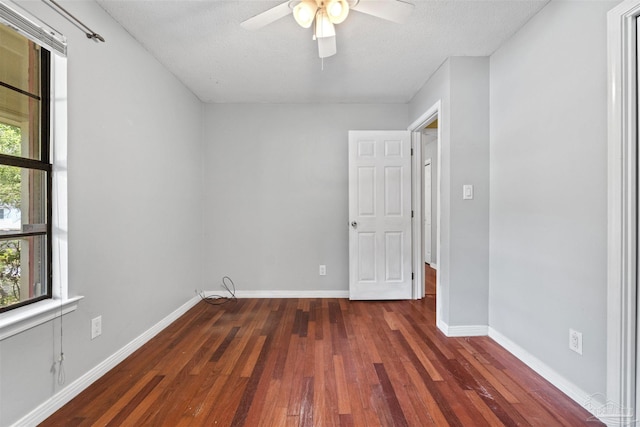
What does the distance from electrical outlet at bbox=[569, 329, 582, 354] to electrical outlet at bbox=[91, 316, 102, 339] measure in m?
2.87

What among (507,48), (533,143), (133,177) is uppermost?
(507,48)

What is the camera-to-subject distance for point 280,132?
354 centimetres

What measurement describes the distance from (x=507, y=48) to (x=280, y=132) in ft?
7.69

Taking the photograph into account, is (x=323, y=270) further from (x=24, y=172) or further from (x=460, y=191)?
(x=24, y=172)

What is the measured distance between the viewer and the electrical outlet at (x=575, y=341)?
163cm

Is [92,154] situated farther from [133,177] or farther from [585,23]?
[585,23]

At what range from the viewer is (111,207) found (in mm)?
1979

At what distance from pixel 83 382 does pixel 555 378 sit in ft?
9.30

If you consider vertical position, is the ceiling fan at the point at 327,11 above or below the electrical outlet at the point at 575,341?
above

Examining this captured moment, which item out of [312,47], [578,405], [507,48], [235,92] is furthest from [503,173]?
[235,92]

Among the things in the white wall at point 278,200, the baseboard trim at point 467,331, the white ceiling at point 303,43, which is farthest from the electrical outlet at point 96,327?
the baseboard trim at point 467,331

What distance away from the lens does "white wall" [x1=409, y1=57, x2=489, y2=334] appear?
8.04 feet

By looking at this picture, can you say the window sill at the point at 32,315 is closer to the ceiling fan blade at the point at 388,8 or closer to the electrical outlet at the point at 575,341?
the ceiling fan blade at the point at 388,8

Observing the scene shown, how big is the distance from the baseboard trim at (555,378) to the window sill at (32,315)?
9.37 feet
